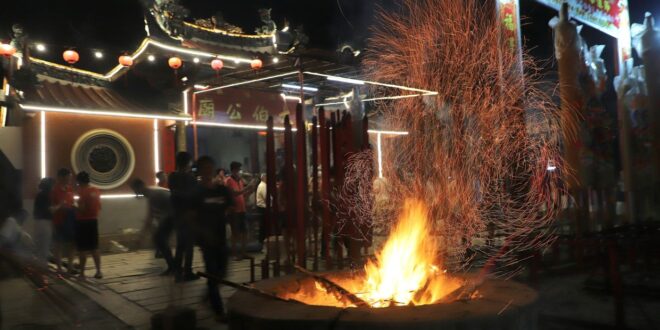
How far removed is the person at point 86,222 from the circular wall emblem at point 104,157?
2603 millimetres

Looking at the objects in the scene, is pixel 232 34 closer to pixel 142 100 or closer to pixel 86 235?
pixel 142 100

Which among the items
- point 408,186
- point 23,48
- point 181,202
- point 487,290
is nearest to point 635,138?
point 408,186

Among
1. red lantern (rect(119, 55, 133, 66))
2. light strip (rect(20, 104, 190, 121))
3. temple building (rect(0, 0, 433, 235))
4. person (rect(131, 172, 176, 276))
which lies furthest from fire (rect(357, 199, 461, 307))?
red lantern (rect(119, 55, 133, 66))

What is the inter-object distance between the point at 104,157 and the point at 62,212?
8.16 feet

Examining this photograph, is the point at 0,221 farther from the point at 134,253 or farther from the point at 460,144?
the point at 460,144

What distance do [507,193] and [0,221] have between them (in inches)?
238

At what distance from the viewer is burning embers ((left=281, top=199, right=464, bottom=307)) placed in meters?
3.11

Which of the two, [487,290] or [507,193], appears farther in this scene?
[507,193]

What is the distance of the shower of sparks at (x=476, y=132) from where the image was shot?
268 inches

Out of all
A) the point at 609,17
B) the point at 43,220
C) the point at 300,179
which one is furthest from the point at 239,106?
the point at 609,17

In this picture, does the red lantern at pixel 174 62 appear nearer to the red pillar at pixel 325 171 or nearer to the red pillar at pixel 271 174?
the red pillar at pixel 271 174

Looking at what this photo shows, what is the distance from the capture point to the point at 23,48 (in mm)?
8203

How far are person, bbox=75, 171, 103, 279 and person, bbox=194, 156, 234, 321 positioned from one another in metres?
2.51

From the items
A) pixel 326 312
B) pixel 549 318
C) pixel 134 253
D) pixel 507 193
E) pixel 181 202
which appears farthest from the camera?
pixel 134 253
